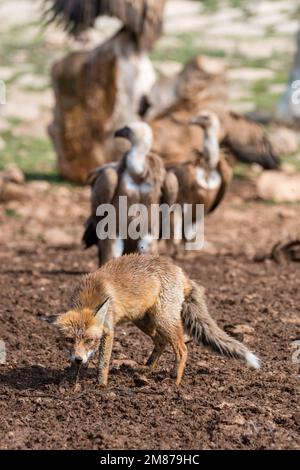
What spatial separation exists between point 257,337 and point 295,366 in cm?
69

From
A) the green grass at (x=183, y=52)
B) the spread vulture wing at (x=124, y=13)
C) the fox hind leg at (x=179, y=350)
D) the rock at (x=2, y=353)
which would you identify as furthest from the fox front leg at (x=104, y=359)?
the green grass at (x=183, y=52)

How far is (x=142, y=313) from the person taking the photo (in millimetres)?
5789

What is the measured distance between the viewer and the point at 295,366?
19.8ft

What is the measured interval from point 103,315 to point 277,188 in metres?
8.55

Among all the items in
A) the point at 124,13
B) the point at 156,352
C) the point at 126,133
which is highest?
the point at 124,13

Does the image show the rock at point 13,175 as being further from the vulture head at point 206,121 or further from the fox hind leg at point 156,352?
the fox hind leg at point 156,352

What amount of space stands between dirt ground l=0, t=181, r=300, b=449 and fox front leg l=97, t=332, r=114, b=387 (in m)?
0.06

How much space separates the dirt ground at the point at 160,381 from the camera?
489cm

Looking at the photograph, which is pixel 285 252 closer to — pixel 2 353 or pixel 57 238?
pixel 57 238

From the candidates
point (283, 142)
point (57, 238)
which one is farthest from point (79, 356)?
point (283, 142)

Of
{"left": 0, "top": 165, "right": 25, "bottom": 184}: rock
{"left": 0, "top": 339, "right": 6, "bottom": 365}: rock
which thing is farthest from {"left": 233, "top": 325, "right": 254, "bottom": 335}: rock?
{"left": 0, "top": 165, "right": 25, "bottom": 184}: rock

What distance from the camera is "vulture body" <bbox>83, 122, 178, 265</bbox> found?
864 cm

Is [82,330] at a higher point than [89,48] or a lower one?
higher

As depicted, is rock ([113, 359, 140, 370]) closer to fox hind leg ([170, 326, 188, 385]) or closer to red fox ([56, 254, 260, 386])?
red fox ([56, 254, 260, 386])
